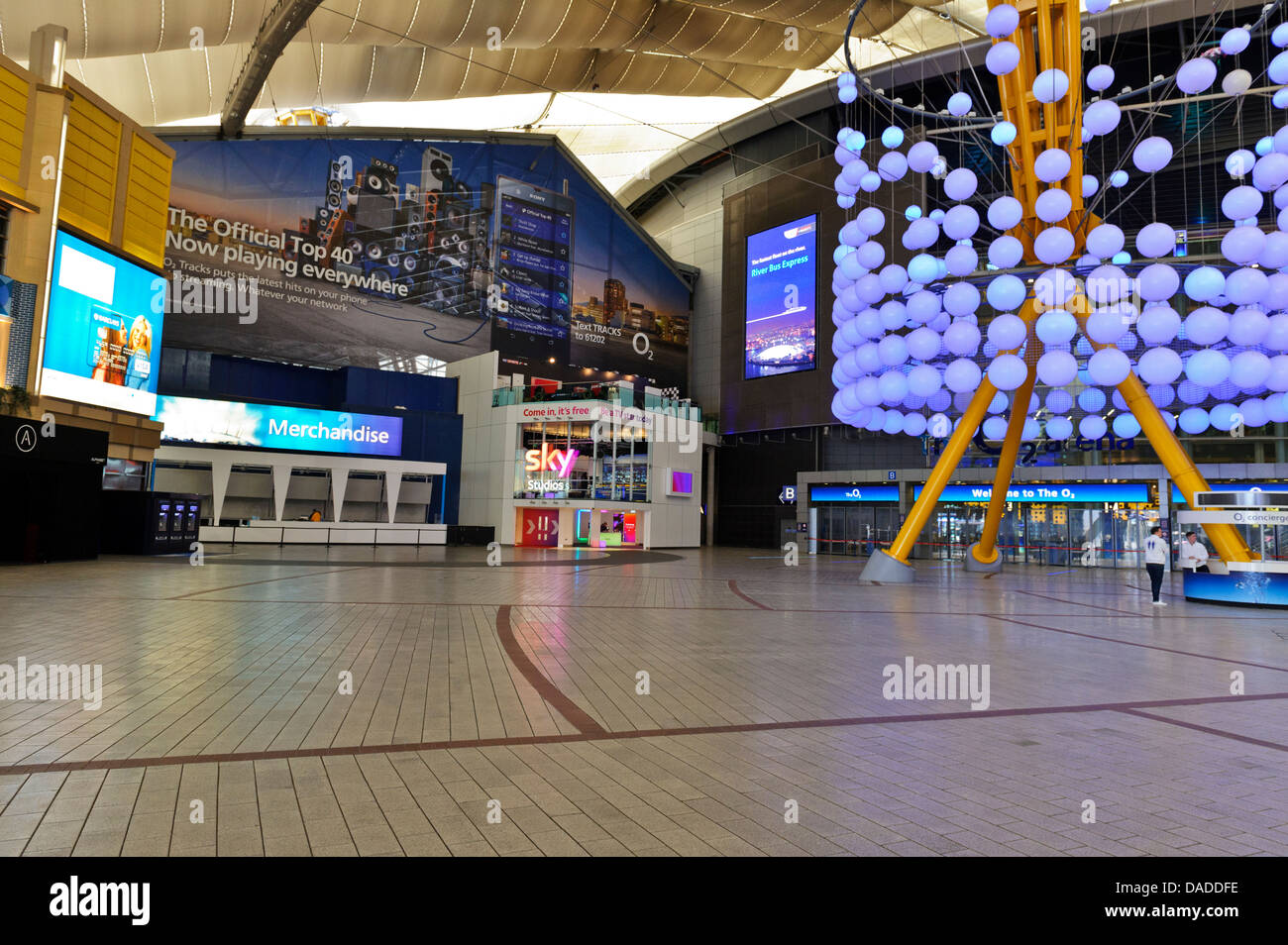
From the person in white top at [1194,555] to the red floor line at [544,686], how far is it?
42.9 ft

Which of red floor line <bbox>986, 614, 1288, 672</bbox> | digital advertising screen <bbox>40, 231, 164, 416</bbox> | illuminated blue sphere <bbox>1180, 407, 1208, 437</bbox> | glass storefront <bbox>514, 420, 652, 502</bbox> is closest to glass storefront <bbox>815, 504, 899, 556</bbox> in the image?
glass storefront <bbox>514, 420, 652, 502</bbox>

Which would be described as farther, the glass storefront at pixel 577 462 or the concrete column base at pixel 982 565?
the glass storefront at pixel 577 462

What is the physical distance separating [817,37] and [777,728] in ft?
128

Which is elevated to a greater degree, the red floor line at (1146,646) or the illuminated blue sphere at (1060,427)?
the illuminated blue sphere at (1060,427)

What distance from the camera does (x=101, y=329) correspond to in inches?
771

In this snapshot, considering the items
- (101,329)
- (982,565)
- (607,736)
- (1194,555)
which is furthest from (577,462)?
(607,736)

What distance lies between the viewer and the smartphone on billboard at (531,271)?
137 feet

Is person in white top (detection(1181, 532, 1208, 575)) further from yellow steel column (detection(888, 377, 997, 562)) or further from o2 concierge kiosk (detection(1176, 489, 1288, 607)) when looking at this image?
yellow steel column (detection(888, 377, 997, 562))

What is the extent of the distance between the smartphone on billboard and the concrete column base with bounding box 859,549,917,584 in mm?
27962

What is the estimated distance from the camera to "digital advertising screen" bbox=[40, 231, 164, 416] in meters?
18.1

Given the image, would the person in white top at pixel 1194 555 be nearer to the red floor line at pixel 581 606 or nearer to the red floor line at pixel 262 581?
the red floor line at pixel 581 606

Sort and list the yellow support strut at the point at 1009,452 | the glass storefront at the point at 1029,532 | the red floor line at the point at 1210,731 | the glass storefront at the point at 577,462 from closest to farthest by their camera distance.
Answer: the red floor line at the point at 1210,731 < the yellow support strut at the point at 1009,452 < the glass storefront at the point at 1029,532 < the glass storefront at the point at 577,462

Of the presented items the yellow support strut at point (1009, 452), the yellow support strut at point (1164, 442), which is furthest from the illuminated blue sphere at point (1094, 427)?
the yellow support strut at point (1009, 452)
